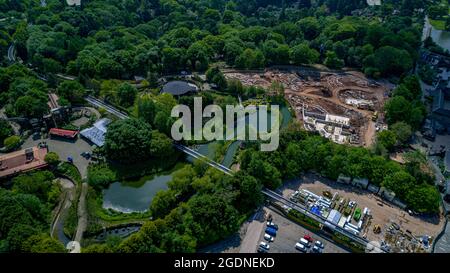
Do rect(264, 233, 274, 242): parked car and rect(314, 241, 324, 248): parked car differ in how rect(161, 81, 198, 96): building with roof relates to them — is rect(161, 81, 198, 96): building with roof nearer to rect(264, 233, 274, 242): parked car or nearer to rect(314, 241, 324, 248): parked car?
rect(264, 233, 274, 242): parked car

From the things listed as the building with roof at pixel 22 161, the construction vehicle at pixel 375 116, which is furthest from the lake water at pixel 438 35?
the building with roof at pixel 22 161

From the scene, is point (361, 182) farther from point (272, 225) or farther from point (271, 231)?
point (271, 231)

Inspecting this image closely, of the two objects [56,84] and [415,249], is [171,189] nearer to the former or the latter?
[415,249]

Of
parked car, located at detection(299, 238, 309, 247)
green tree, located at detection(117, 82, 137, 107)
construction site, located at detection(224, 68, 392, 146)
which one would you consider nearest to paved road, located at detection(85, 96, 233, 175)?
green tree, located at detection(117, 82, 137, 107)

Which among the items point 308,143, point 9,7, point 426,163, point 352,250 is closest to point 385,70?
point 426,163

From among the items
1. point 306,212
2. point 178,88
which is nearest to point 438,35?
point 178,88
